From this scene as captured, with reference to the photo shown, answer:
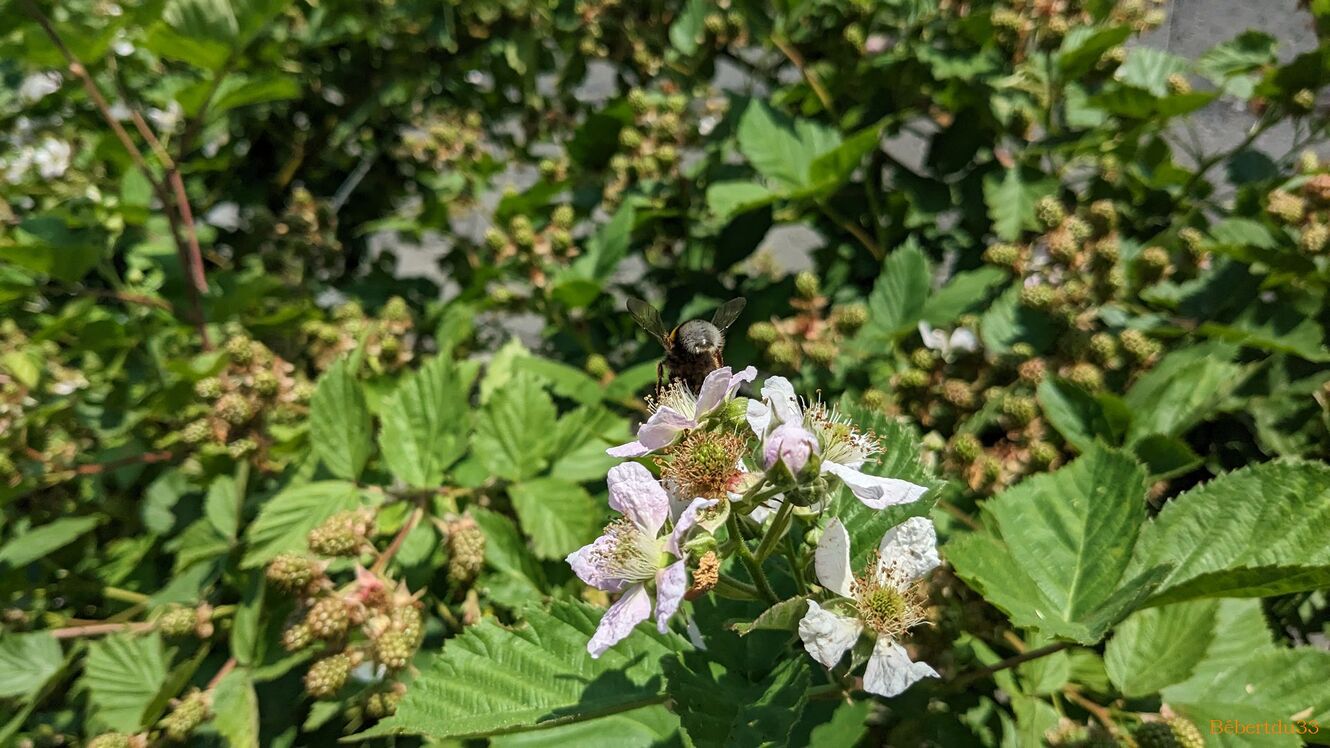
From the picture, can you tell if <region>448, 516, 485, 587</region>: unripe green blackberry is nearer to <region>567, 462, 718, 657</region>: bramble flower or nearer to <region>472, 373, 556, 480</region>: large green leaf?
<region>472, 373, 556, 480</region>: large green leaf

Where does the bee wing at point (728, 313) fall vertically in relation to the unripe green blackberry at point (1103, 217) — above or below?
above

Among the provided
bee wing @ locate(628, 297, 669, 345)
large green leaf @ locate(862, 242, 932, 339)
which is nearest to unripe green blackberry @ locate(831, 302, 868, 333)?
large green leaf @ locate(862, 242, 932, 339)

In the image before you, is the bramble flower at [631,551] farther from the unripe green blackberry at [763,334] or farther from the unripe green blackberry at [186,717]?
the unripe green blackberry at [186,717]

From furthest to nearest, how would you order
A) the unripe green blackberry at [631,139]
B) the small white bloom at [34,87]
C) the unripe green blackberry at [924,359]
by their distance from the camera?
the small white bloom at [34,87] → the unripe green blackberry at [631,139] → the unripe green blackberry at [924,359]

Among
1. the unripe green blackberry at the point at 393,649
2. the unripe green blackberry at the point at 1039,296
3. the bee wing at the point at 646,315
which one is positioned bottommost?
the unripe green blackberry at the point at 393,649

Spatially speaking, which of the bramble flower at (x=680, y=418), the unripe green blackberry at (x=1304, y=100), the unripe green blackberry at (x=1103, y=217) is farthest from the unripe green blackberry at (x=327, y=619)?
the unripe green blackberry at (x=1304, y=100)

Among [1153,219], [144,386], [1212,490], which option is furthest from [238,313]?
[1153,219]

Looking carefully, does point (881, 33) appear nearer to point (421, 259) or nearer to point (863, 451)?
point (863, 451)
